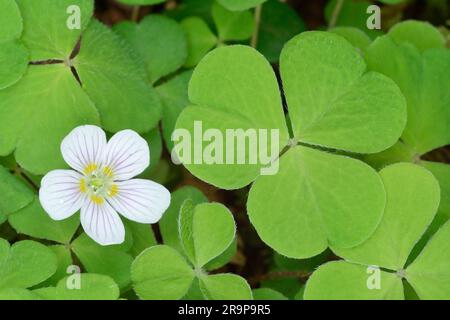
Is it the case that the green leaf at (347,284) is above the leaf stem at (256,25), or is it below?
below

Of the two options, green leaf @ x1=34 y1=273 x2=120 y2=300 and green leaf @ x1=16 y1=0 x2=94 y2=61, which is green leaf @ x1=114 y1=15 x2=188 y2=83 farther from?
green leaf @ x1=34 y1=273 x2=120 y2=300

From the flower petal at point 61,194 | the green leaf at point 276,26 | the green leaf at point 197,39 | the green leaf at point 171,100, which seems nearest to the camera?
the flower petal at point 61,194

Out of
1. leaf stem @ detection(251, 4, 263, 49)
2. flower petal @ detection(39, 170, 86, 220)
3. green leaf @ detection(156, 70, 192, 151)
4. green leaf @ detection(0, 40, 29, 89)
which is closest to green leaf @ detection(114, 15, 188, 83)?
green leaf @ detection(156, 70, 192, 151)

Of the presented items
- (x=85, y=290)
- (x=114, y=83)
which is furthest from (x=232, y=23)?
(x=85, y=290)

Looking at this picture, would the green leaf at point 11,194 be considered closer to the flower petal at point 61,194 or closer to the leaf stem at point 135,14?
the flower petal at point 61,194

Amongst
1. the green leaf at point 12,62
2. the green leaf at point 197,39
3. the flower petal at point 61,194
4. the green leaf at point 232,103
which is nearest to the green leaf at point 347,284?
the green leaf at point 232,103

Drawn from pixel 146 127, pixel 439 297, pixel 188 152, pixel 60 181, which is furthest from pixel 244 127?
pixel 439 297
